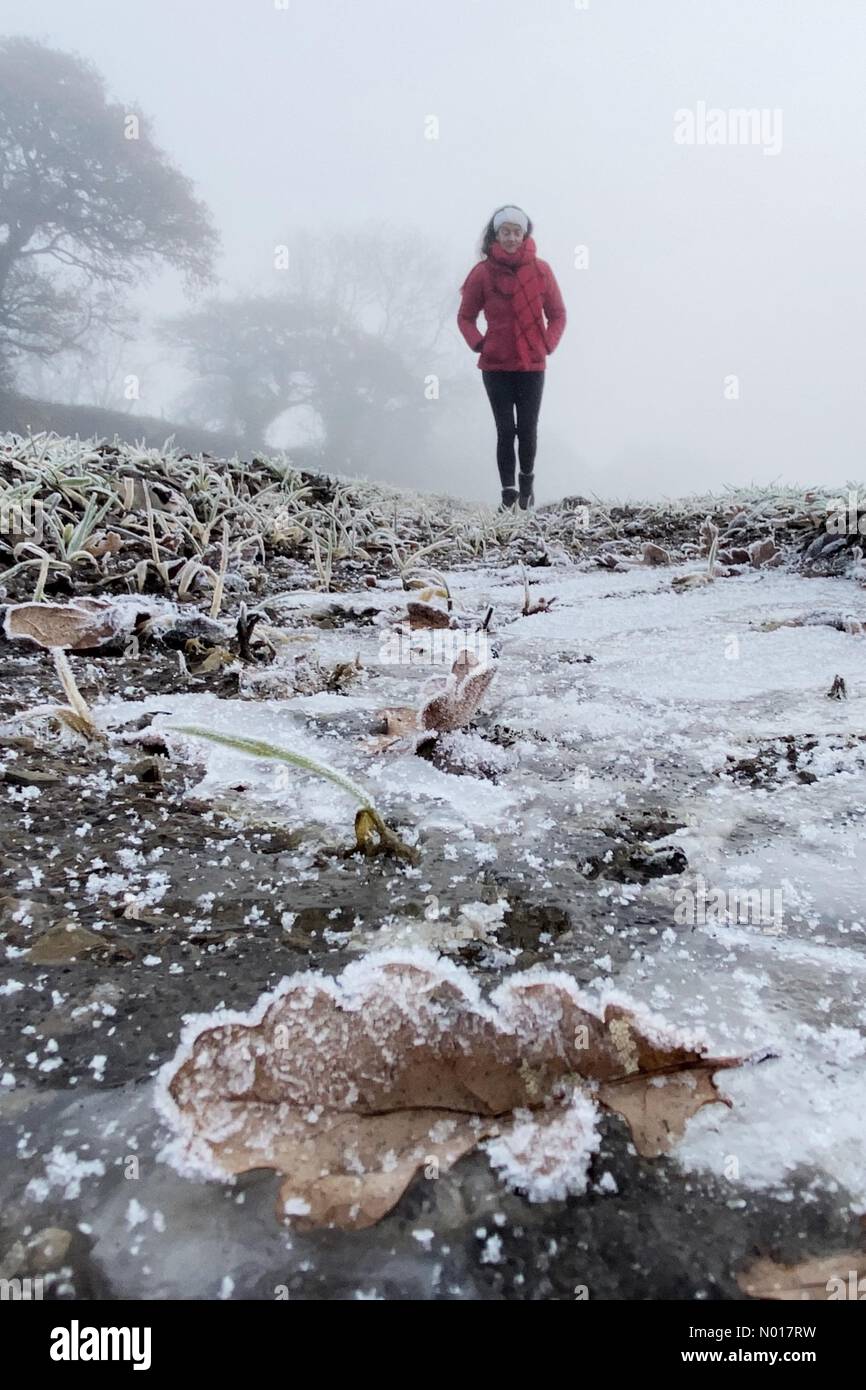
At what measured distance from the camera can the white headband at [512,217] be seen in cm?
483

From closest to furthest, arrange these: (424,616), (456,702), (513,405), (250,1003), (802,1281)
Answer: (802,1281)
(250,1003)
(456,702)
(424,616)
(513,405)

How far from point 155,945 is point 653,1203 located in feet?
1.01

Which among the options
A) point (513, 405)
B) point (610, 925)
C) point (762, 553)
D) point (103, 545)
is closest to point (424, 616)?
point (103, 545)

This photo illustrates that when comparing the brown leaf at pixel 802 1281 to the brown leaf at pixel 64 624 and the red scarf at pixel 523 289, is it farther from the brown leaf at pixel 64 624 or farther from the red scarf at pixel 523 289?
the red scarf at pixel 523 289

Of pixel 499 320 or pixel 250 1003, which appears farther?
pixel 499 320

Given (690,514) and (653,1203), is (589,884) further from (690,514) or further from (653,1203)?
(690,514)

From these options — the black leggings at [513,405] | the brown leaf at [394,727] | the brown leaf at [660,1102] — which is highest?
the black leggings at [513,405]

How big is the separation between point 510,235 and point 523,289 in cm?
32

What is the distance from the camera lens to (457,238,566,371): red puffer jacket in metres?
4.95

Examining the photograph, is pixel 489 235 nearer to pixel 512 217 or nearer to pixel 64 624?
pixel 512 217

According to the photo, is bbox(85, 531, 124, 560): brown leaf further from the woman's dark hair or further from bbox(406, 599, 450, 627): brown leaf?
the woman's dark hair

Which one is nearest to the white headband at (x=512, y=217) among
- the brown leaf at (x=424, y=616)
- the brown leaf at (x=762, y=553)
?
the brown leaf at (x=762, y=553)

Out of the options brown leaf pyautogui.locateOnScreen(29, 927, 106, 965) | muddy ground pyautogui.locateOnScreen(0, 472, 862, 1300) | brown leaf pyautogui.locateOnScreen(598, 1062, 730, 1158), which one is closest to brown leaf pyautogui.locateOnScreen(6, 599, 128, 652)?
muddy ground pyautogui.locateOnScreen(0, 472, 862, 1300)

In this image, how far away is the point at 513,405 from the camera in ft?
16.9
